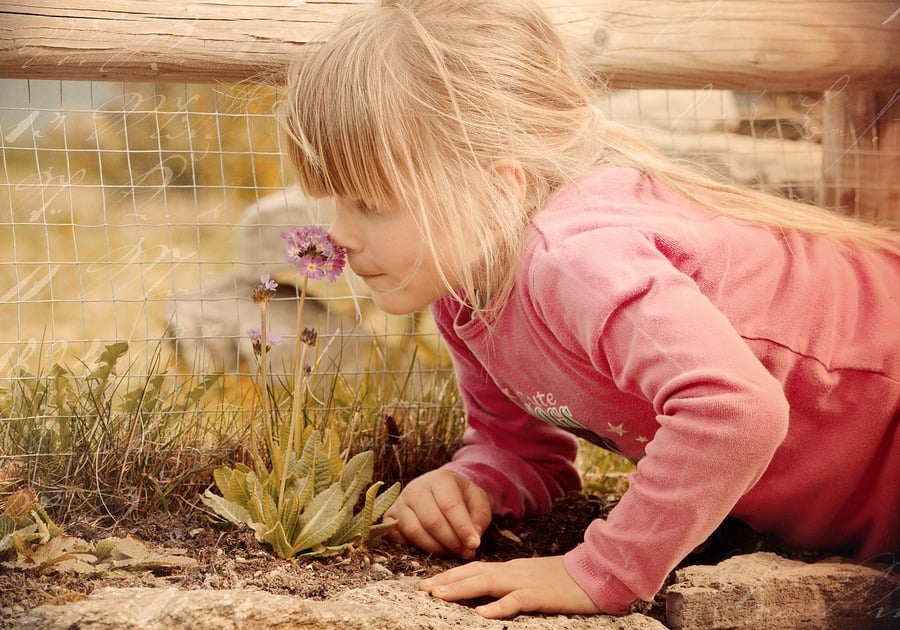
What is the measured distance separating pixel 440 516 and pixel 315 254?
0.47 m

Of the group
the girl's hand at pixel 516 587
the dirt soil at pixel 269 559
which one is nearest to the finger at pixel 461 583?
the girl's hand at pixel 516 587

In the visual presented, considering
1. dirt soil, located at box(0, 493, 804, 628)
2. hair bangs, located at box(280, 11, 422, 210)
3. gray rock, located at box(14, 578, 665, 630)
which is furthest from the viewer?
hair bangs, located at box(280, 11, 422, 210)

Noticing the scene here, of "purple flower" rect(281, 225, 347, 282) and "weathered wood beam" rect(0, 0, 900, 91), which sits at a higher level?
"weathered wood beam" rect(0, 0, 900, 91)

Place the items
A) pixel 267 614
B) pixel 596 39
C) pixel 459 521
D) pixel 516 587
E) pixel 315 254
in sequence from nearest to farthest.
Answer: pixel 267 614, pixel 516 587, pixel 315 254, pixel 459 521, pixel 596 39

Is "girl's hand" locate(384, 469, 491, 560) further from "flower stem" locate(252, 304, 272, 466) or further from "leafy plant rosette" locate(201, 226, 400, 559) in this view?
"flower stem" locate(252, 304, 272, 466)

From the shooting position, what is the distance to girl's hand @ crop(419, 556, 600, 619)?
4.08ft

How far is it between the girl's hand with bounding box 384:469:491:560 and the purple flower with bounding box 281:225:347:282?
40cm

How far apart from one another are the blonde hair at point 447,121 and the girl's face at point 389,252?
19 millimetres

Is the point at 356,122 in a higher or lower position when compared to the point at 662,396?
higher

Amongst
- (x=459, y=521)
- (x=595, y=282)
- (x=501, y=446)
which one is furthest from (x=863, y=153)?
(x=459, y=521)

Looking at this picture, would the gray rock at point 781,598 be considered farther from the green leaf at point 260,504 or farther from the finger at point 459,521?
the green leaf at point 260,504

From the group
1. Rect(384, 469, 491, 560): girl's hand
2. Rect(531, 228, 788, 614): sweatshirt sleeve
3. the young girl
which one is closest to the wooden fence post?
the young girl

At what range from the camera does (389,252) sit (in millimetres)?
1391

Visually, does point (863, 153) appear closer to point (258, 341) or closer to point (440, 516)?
point (440, 516)
